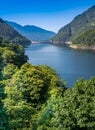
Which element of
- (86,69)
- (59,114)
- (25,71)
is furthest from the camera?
(86,69)

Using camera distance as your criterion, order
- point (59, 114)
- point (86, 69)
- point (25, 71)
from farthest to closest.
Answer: point (86, 69)
point (25, 71)
point (59, 114)

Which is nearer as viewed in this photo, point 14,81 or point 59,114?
point 59,114

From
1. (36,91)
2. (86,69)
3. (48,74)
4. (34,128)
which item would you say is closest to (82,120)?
(34,128)

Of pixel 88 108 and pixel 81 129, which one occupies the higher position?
pixel 88 108

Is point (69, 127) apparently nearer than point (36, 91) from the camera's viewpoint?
Yes

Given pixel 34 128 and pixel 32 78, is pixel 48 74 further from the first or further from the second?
pixel 34 128

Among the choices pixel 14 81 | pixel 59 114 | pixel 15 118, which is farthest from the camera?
pixel 14 81

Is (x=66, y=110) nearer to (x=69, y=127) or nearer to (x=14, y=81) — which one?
(x=69, y=127)

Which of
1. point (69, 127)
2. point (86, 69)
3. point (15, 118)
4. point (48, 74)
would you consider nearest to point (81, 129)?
point (69, 127)

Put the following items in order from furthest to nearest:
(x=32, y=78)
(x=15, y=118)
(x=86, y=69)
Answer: (x=86, y=69), (x=32, y=78), (x=15, y=118)
